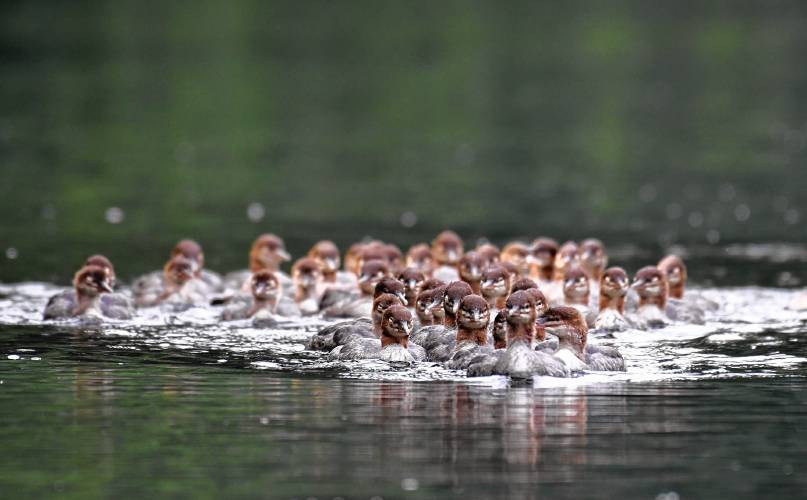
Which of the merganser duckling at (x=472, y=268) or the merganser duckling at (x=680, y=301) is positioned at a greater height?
the merganser duckling at (x=472, y=268)

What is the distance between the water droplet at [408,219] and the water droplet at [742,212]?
5093 mm

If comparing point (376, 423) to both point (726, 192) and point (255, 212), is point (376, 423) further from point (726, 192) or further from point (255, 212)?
point (726, 192)

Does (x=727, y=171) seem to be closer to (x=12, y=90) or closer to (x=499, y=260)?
(x=499, y=260)

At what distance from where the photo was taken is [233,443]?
11.9 m

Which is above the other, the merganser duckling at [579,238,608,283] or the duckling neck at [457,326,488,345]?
the merganser duckling at [579,238,608,283]

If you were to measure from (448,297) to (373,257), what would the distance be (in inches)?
147

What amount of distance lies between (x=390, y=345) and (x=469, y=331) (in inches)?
28.4

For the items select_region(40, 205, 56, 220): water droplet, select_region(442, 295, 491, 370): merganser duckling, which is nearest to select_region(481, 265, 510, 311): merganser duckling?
select_region(442, 295, 491, 370): merganser duckling

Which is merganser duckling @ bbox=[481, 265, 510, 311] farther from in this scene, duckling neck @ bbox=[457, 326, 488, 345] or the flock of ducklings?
duckling neck @ bbox=[457, 326, 488, 345]

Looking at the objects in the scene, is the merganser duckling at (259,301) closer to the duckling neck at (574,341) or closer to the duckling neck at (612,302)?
the duckling neck at (612,302)

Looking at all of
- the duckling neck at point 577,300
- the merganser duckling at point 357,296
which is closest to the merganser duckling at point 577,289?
the duckling neck at point 577,300

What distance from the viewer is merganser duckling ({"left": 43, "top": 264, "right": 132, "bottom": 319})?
17672 mm

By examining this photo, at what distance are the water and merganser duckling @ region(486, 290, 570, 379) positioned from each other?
20 centimetres

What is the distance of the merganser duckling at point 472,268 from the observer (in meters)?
18.6
